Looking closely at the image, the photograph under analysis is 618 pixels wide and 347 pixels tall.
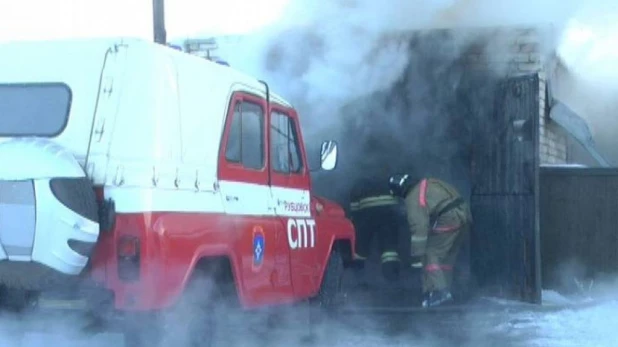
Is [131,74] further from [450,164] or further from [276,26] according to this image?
[450,164]

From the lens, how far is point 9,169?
588 cm

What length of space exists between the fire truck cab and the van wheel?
0.26 feet

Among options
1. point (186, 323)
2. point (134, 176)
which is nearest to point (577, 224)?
point (186, 323)

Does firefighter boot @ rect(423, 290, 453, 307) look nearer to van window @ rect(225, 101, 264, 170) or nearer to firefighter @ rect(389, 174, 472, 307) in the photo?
firefighter @ rect(389, 174, 472, 307)

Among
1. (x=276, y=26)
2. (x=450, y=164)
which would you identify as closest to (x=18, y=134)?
(x=276, y=26)

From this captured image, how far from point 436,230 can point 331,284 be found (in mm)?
2175

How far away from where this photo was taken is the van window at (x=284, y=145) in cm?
814

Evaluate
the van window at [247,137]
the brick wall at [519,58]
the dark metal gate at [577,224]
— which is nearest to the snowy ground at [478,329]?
the dark metal gate at [577,224]

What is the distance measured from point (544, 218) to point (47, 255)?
6810mm

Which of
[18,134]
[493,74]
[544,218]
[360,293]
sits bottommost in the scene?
[360,293]

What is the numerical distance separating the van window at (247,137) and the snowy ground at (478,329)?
1175mm

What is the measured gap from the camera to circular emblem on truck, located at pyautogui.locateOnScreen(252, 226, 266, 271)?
732 cm

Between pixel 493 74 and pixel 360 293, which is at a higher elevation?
pixel 493 74

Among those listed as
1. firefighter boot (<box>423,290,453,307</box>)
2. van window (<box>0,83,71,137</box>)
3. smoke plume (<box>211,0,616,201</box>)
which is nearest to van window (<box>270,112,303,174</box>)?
van window (<box>0,83,71,137</box>)
